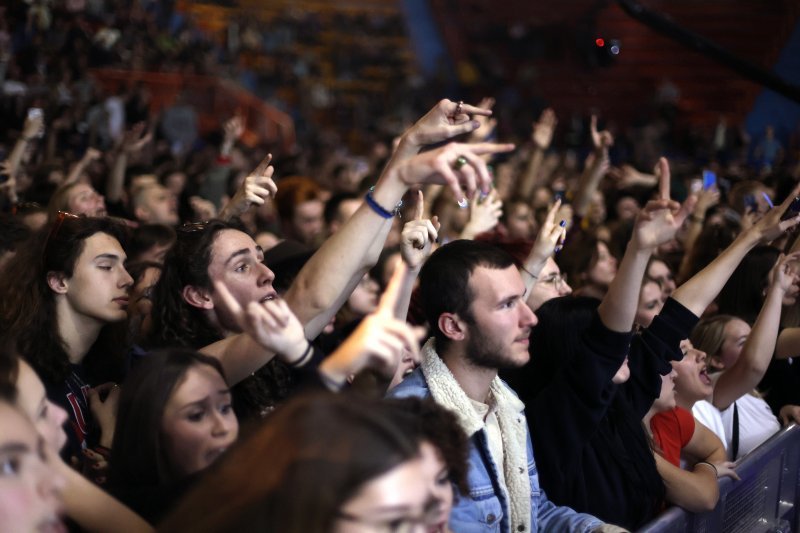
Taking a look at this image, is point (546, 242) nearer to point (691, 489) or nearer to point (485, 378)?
point (485, 378)

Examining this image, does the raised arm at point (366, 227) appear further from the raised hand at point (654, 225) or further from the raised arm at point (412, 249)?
the raised hand at point (654, 225)

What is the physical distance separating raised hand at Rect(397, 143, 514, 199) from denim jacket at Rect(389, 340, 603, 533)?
1.90 ft

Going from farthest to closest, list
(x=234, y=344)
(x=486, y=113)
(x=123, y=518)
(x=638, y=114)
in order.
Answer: (x=638, y=114)
(x=486, y=113)
(x=234, y=344)
(x=123, y=518)

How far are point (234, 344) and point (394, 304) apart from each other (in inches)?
25.4

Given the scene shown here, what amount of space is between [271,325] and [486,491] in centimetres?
83

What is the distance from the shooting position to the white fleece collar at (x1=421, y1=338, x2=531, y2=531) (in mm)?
2275

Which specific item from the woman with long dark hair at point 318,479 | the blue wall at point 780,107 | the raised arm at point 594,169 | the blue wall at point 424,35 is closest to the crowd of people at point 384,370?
the woman with long dark hair at point 318,479

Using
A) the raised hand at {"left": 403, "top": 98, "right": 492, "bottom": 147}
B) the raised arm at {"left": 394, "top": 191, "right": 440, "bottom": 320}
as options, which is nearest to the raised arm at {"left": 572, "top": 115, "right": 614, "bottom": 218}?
the raised arm at {"left": 394, "top": 191, "right": 440, "bottom": 320}

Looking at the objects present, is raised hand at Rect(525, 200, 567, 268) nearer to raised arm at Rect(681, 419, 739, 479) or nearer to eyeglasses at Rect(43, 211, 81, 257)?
raised arm at Rect(681, 419, 739, 479)

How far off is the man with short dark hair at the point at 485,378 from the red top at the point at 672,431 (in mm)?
585

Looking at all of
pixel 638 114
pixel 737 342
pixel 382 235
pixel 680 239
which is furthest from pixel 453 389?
pixel 638 114

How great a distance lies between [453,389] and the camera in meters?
2.32

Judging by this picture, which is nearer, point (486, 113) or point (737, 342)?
point (486, 113)

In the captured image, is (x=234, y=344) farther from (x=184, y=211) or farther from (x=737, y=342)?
(x=184, y=211)
